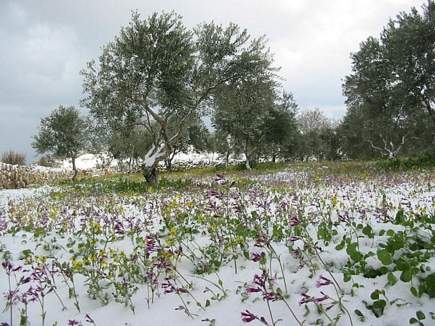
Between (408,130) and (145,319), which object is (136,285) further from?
(408,130)

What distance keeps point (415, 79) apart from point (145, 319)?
28560 mm

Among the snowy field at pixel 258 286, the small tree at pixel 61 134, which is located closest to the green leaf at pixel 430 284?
the snowy field at pixel 258 286

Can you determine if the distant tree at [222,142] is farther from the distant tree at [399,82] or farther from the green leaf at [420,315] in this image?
the green leaf at [420,315]

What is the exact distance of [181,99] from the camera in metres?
22.0

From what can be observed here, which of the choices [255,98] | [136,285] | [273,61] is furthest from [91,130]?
[136,285]

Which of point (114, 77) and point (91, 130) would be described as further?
point (91, 130)

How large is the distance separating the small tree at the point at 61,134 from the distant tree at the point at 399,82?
28.5 meters

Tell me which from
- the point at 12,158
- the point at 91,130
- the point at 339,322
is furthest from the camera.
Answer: the point at 12,158

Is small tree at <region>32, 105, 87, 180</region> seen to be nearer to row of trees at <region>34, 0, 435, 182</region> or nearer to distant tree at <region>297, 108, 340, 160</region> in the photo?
row of trees at <region>34, 0, 435, 182</region>

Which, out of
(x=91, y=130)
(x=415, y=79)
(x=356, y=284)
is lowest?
(x=356, y=284)

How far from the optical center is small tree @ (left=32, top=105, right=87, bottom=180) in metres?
40.3

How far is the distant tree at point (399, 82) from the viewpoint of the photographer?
27.2 meters

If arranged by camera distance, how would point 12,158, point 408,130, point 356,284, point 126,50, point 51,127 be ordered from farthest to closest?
point 12,158, point 51,127, point 408,130, point 126,50, point 356,284

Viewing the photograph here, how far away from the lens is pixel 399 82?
92.8ft
